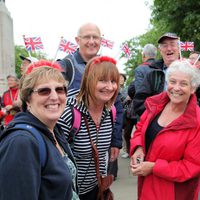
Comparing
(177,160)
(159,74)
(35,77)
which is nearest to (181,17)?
(159,74)

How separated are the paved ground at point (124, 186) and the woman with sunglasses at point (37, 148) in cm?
294

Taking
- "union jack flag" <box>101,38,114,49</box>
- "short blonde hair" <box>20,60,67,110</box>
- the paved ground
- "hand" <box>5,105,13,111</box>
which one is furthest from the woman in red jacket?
"hand" <box>5,105,13,111</box>

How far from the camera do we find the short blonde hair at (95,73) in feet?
8.80

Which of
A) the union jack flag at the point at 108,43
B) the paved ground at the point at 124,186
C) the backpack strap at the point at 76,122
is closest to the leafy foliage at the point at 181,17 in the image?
the paved ground at the point at 124,186

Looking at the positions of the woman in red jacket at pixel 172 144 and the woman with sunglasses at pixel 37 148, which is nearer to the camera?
the woman with sunglasses at pixel 37 148

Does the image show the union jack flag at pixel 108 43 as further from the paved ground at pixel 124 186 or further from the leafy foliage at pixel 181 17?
the leafy foliage at pixel 181 17

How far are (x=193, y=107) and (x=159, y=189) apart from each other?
76cm

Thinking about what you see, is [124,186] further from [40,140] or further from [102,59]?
[40,140]

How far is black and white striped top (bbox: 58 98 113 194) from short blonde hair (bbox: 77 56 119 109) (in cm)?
11

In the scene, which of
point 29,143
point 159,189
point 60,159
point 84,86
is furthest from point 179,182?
point 29,143

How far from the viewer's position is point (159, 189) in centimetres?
271

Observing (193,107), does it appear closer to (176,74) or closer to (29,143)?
(176,74)

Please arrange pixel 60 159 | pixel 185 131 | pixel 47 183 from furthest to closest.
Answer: pixel 185 131
pixel 60 159
pixel 47 183

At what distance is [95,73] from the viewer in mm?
2680
